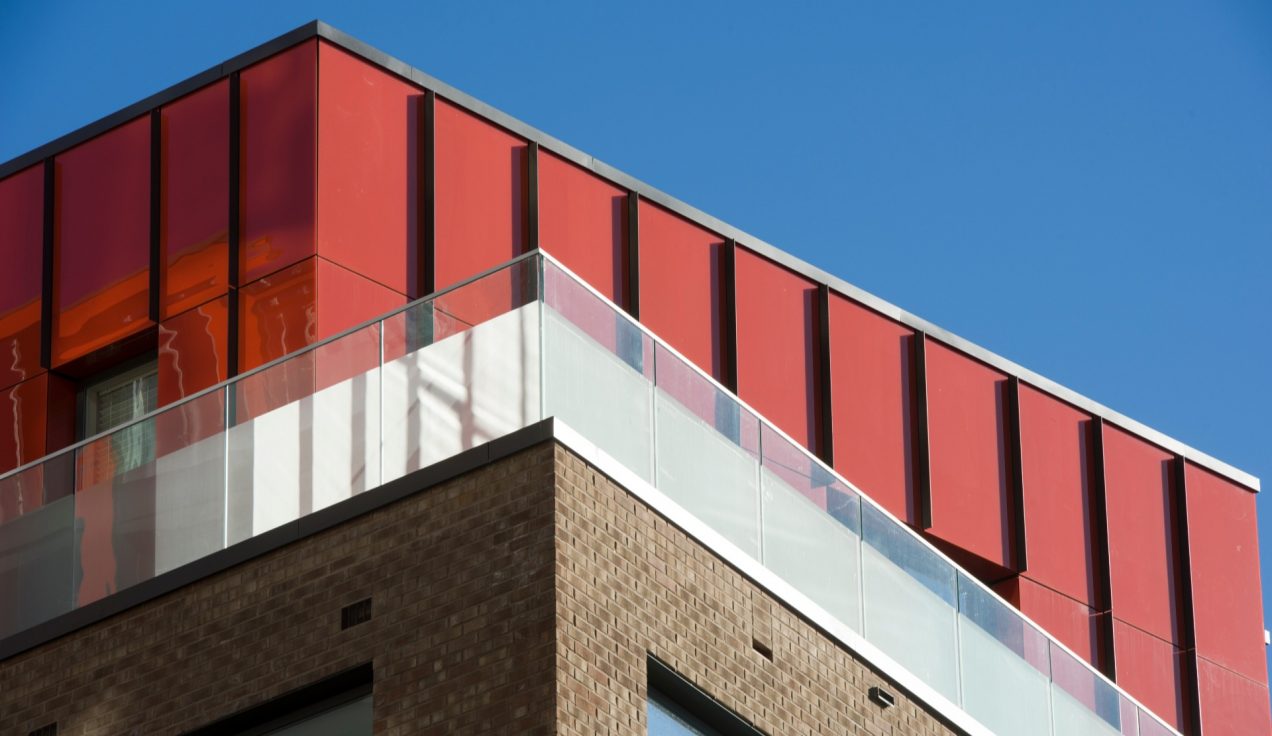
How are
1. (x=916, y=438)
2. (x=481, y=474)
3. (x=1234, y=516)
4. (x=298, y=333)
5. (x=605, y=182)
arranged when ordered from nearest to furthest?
(x=481, y=474) → (x=298, y=333) → (x=605, y=182) → (x=916, y=438) → (x=1234, y=516)

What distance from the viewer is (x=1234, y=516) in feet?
133

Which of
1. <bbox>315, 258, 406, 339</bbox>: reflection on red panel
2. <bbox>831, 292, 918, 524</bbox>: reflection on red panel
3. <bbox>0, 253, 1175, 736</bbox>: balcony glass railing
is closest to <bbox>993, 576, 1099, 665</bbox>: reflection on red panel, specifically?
<bbox>831, 292, 918, 524</bbox>: reflection on red panel

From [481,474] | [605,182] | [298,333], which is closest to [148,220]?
[298,333]

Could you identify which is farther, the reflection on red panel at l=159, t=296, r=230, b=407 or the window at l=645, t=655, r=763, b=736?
the reflection on red panel at l=159, t=296, r=230, b=407

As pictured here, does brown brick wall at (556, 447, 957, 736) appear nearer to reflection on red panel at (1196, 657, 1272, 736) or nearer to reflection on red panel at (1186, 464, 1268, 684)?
reflection on red panel at (1196, 657, 1272, 736)

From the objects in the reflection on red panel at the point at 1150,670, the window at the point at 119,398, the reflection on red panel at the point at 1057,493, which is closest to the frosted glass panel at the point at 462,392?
the window at the point at 119,398

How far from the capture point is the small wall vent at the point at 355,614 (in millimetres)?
20312

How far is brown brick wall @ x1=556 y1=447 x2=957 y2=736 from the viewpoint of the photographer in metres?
19.4

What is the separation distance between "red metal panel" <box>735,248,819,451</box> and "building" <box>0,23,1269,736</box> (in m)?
0.05

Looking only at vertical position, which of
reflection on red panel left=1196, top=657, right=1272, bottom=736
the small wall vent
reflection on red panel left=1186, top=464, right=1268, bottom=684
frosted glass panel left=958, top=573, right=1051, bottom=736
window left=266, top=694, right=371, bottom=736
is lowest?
window left=266, top=694, right=371, bottom=736

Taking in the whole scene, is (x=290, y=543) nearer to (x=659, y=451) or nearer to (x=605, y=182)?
(x=659, y=451)

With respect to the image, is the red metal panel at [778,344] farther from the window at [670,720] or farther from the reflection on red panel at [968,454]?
the window at [670,720]

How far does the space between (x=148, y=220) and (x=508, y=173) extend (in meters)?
4.13

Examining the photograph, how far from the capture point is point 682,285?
33281mm
